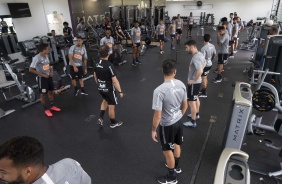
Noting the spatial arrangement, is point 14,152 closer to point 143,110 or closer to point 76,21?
point 143,110

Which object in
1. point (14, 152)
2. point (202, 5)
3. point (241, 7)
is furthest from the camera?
point (202, 5)

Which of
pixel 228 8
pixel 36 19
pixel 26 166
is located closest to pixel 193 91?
pixel 26 166

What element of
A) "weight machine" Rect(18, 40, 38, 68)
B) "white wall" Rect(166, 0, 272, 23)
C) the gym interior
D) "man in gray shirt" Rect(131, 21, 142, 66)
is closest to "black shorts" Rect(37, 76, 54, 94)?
the gym interior

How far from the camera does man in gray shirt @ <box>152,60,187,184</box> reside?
2.26 metres

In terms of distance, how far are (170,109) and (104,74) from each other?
1.62m

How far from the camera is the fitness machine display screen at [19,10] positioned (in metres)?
8.23

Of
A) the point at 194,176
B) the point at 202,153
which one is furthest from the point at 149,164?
the point at 202,153

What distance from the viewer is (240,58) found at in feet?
28.0

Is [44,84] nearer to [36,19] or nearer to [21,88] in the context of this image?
[21,88]

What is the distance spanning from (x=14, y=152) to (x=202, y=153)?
2.84 metres

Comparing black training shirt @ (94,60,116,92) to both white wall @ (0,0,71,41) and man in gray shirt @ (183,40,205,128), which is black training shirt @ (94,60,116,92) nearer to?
man in gray shirt @ (183,40,205,128)

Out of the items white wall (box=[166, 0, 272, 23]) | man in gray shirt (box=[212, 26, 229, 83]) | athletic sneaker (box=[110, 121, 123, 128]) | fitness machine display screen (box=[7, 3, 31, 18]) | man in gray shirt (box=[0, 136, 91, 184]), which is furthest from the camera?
white wall (box=[166, 0, 272, 23])

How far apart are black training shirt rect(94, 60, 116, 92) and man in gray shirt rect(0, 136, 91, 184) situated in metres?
2.45

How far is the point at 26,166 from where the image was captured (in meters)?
1.01
